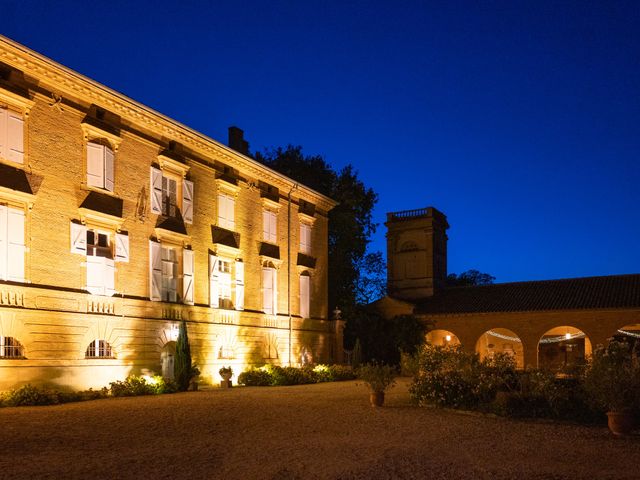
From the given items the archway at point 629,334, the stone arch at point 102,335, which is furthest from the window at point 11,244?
the archway at point 629,334

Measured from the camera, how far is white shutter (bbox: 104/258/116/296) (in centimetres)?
1989

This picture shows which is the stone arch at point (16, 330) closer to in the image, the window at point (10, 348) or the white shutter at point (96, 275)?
the window at point (10, 348)

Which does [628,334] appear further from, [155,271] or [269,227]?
[155,271]

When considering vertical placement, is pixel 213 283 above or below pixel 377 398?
above

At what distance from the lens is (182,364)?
20.8m

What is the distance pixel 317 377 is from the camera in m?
27.1

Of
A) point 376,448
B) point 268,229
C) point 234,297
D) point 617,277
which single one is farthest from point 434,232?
point 376,448

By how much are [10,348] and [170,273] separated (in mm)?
6836

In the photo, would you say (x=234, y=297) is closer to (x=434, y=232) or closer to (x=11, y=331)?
(x=11, y=331)

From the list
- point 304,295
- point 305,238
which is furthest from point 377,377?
point 305,238

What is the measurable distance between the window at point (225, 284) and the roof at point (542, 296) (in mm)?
14481

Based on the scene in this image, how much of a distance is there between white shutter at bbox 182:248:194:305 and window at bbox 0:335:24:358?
6.88 meters

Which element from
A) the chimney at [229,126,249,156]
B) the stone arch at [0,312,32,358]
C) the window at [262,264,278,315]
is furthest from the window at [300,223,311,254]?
the stone arch at [0,312,32,358]

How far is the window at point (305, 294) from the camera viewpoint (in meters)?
31.0
